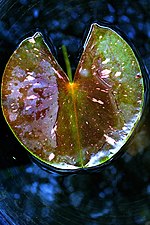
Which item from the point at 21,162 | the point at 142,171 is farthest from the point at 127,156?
the point at 21,162

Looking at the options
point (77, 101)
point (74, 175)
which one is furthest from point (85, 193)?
point (77, 101)

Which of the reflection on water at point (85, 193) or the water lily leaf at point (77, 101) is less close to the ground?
the water lily leaf at point (77, 101)

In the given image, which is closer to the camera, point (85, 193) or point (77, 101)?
point (77, 101)

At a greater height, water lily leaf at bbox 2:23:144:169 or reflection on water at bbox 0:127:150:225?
water lily leaf at bbox 2:23:144:169

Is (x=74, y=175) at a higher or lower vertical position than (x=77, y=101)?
lower

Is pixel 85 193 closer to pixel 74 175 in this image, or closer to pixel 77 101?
pixel 74 175
